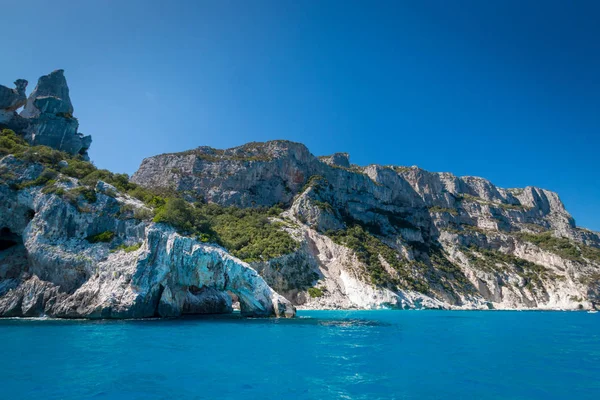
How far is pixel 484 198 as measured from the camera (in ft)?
531

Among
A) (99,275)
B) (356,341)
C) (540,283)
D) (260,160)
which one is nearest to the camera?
(356,341)

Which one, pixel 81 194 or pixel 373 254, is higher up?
pixel 81 194

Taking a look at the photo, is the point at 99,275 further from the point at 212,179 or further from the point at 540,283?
the point at 540,283

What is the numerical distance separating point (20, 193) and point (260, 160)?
7476 cm

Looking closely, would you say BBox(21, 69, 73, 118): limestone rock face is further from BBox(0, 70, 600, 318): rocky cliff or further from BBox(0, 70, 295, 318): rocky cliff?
BBox(0, 70, 295, 318): rocky cliff

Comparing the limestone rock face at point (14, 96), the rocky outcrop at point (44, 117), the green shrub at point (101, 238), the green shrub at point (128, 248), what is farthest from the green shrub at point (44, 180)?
the limestone rock face at point (14, 96)

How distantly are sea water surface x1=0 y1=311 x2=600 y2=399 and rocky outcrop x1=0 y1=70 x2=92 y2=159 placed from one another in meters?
41.4

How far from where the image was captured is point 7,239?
42.0 metres

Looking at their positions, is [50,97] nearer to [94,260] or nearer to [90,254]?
[90,254]

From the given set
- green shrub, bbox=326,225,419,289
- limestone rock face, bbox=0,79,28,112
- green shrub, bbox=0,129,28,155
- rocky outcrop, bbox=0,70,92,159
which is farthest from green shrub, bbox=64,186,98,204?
green shrub, bbox=326,225,419,289

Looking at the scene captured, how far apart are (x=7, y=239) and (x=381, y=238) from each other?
288ft

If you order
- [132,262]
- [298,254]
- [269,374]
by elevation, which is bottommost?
[269,374]

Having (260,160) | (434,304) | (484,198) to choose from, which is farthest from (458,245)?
(260,160)

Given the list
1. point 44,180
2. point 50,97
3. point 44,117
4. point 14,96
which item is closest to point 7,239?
point 44,180
